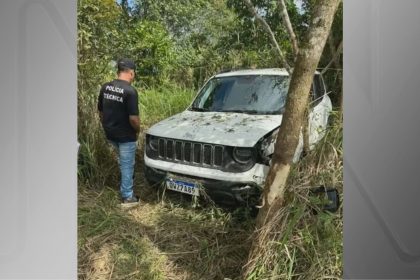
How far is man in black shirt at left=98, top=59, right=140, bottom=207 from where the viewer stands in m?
4.63

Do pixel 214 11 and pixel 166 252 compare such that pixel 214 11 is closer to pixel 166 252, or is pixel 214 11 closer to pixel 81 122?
pixel 81 122

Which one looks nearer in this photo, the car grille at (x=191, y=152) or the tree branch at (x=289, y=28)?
the tree branch at (x=289, y=28)

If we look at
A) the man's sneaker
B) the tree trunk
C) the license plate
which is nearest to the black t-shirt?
the man's sneaker

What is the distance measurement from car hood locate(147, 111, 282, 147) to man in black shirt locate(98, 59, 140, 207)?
0.26 meters

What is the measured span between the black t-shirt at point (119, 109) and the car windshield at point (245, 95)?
33.9 inches

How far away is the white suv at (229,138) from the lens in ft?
12.6

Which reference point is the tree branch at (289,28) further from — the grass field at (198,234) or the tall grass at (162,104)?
the tall grass at (162,104)

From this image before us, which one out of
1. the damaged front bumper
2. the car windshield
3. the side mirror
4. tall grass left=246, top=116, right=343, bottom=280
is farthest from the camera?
the car windshield

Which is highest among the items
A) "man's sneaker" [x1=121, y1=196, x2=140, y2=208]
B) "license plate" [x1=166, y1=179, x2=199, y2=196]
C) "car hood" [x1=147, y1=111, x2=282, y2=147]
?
"car hood" [x1=147, y1=111, x2=282, y2=147]

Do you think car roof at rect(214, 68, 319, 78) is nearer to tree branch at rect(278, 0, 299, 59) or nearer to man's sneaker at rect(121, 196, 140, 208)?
tree branch at rect(278, 0, 299, 59)

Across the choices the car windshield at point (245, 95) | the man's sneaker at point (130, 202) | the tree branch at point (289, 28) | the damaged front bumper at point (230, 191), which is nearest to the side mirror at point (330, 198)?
the damaged front bumper at point (230, 191)

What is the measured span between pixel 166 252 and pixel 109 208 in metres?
1.12
